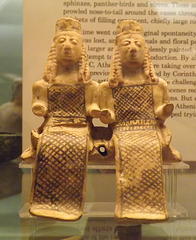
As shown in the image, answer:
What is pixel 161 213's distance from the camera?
3.76ft

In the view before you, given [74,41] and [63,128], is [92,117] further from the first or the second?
[74,41]

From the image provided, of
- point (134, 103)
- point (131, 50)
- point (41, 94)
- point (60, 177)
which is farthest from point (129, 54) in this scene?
point (60, 177)

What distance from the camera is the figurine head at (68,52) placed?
4.51ft

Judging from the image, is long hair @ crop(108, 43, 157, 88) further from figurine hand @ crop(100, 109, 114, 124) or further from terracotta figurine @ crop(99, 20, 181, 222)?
figurine hand @ crop(100, 109, 114, 124)

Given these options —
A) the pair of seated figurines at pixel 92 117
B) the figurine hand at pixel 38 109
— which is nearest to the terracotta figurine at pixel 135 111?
the pair of seated figurines at pixel 92 117

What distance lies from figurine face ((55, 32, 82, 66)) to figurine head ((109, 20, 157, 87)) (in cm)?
14

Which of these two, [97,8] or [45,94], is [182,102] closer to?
[97,8]

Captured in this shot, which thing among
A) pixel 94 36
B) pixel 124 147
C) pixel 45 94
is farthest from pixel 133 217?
pixel 94 36

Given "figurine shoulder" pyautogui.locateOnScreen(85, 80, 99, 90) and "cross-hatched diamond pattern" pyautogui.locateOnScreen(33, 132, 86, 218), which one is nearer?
"cross-hatched diamond pattern" pyautogui.locateOnScreen(33, 132, 86, 218)

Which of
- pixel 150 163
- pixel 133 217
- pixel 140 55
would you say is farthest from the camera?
pixel 140 55

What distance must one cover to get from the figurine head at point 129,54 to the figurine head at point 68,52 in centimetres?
11

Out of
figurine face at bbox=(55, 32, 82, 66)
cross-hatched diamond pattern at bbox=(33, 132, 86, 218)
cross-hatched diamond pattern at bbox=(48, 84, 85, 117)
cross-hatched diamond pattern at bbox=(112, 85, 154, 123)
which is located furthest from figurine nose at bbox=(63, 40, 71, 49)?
cross-hatched diamond pattern at bbox=(33, 132, 86, 218)

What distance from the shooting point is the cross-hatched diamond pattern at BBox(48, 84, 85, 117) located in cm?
139

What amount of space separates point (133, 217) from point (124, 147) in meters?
0.25
